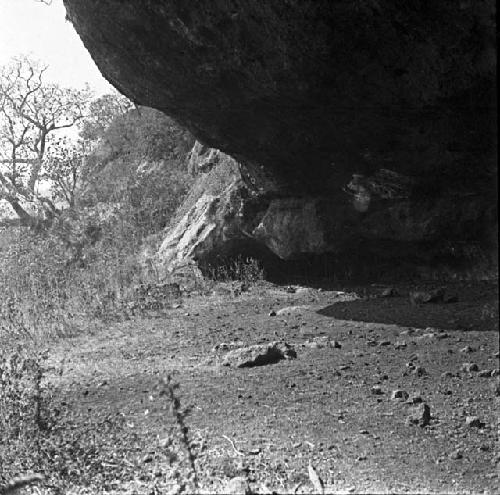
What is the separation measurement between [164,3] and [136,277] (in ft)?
18.4

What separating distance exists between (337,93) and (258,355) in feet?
8.48

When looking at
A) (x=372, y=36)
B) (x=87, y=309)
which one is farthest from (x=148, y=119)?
(x=372, y=36)

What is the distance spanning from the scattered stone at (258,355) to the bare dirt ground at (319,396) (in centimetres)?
10

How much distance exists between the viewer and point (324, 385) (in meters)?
4.66

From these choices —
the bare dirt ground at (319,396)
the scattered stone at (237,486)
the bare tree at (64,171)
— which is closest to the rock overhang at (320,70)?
the bare dirt ground at (319,396)

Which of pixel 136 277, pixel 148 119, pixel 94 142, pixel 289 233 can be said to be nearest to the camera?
pixel 289 233

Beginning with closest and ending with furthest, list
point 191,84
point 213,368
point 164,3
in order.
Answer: point 213,368 → point 164,3 → point 191,84

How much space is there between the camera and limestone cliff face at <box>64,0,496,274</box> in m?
5.98

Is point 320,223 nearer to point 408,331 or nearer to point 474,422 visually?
point 408,331

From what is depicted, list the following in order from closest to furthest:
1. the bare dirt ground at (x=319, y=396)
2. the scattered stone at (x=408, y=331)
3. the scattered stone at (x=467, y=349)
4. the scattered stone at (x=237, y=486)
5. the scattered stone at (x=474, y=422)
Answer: the scattered stone at (x=237, y=486) < the bare dirt ground at (x=319, y=396) < the scattered stone at (x=474, y=422) < the scattered stone at (x=467, y=349) < the scattered stone at (x=408, y=331)

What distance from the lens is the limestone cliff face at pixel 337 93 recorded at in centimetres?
598

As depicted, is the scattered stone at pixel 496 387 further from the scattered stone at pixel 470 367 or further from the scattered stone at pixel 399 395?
the scattered stone at pixel 399 395

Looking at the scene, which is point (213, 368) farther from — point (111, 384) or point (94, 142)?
point (94, 142)

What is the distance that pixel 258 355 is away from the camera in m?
5.25
